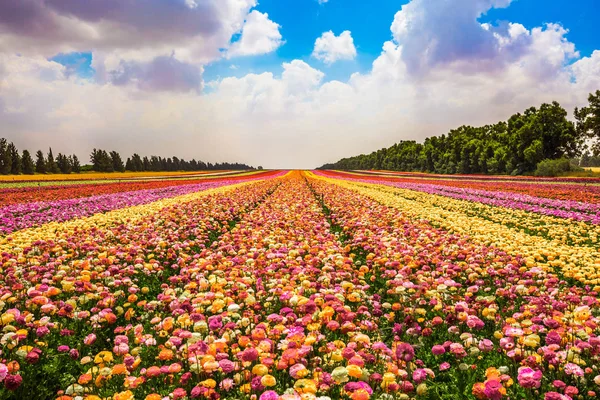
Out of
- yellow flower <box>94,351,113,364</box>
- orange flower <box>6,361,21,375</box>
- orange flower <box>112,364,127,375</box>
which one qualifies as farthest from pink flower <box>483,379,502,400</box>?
orange flower <box>6,361,21,375</box>

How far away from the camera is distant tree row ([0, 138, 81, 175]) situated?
80.4m

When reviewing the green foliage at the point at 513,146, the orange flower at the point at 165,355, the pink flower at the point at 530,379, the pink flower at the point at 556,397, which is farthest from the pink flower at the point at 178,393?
the green foliage at the point at 513,146

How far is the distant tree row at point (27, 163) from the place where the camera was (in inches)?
3167

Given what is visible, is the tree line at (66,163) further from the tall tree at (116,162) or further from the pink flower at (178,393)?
the pink flower at (178,393)

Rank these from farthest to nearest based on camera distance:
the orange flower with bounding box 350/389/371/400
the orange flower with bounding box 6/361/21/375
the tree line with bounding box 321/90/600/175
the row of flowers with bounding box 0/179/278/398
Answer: the tree line with bounding box 321/90/600/175 → the row of flowers with bounding box 0/179/278/398 → the orange flower with bounding box 6/361/21/375 → the orange flower with bounding box 350/389/371/400

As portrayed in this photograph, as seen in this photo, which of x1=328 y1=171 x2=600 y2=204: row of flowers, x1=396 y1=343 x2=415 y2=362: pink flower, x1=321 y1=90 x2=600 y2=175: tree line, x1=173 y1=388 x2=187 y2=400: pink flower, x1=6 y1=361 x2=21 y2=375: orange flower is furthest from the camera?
x1=321 y1=90 x2=600 y2=175: tree line

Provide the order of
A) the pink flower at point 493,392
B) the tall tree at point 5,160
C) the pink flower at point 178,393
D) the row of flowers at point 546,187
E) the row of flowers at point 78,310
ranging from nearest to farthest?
the pink flower at point 493,392 → the pink flower at point 178,393 → the row of flowers at point 78,310 → the row of flowers at point 546,187 → the tall tree at point 5,160

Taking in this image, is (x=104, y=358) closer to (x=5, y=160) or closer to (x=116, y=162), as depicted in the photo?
(x=5, y=160)

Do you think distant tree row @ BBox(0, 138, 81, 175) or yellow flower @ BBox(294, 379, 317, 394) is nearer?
yellow flower @ BBox(294, 379, 317, 394)

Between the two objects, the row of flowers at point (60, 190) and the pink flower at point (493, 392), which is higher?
→ the row of flowers at point (60, 190)

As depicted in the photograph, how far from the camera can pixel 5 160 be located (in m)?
80.4

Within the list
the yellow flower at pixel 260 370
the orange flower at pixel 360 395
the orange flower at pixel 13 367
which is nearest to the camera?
the orange flower at pixel 360 395

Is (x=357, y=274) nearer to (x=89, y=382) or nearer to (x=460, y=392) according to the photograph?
(x=460, y=392)

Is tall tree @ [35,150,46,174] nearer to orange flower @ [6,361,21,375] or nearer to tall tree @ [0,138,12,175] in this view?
tall tree @ [0,138,12,175]
